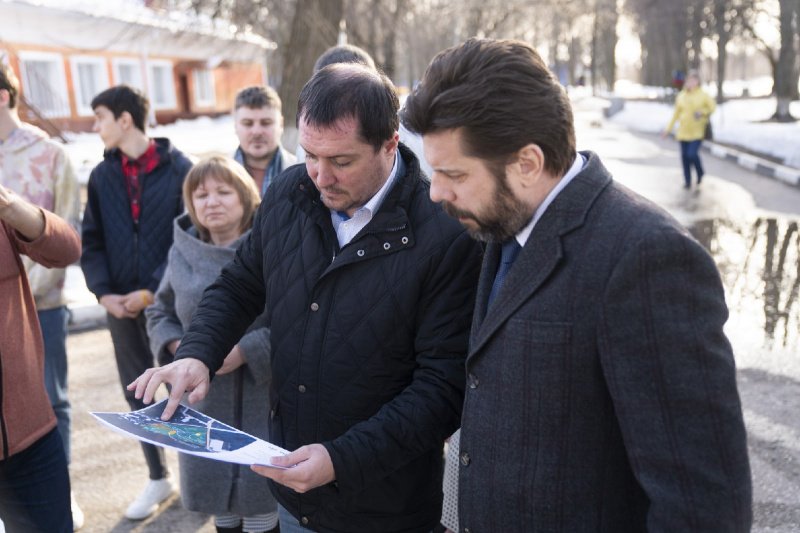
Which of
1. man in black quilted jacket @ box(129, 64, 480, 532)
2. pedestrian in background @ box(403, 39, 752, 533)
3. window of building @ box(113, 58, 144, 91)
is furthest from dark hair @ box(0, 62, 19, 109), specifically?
window of building @ box(113, 58, 144, 91)

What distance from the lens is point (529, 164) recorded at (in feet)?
4.48

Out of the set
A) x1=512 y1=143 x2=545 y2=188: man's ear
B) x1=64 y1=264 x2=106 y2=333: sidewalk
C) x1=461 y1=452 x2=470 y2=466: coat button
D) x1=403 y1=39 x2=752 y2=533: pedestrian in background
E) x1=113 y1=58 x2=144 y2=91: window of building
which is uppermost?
x1=113 y1=58 x2=144 y2=91: window of building

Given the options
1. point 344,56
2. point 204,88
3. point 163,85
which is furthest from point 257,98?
point 204,88

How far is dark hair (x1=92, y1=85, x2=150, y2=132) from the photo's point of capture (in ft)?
11.2

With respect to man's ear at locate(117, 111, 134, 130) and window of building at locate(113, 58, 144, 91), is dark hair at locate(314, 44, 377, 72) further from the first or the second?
window of building at locate(113, 58, 144, 91)

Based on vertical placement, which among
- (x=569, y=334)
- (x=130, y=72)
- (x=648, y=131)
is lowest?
(x=648, y=131)

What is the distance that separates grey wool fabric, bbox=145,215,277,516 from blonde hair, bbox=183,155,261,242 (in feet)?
0.37

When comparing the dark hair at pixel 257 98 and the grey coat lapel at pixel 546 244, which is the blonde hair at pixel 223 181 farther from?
the grey coat lapel at pixel 546 244

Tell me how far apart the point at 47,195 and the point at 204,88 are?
92.1 feet

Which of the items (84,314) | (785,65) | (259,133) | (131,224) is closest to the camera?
(131,224)

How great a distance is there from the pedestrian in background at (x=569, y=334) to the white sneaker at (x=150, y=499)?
7.81ft

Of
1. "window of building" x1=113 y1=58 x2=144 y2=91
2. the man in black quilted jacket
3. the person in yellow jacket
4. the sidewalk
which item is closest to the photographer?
the man in black quilted jacket

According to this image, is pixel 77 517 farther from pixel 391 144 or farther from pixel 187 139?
pixel 187 139

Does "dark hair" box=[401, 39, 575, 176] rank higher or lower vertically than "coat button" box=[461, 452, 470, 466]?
higher
